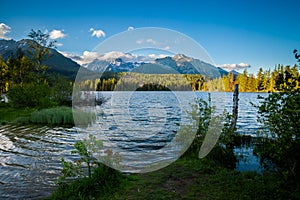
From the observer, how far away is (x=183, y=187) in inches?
240

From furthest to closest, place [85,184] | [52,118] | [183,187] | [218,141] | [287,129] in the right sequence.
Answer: [52,118] → [218,141] → [287,129] → [183,187] → [85,184]

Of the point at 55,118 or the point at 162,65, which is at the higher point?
the point at 162,65

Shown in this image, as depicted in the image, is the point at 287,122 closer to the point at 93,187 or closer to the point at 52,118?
the point at 93,187

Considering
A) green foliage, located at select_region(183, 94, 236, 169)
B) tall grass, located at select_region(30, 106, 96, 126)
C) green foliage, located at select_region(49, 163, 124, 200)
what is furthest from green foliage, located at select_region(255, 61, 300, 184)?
tall grass, located at select_region(30, 106, 96, 126)

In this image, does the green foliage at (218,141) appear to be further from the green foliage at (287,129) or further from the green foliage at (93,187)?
the green foliage at (93,187)

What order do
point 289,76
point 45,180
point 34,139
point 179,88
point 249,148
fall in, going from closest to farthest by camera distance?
point 289,76
point 45,180
point 179,88
point 249,148
point 34,139

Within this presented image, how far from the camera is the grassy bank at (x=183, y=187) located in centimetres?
551

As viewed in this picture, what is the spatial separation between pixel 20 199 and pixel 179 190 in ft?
13.6

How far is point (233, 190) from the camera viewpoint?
5.80 m

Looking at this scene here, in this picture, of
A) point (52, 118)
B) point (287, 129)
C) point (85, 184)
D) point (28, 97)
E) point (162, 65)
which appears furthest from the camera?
point (28, 97)

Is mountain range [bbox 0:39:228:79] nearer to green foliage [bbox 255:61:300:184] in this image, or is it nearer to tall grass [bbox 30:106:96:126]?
green foliage [bbox 255:61:300:184]

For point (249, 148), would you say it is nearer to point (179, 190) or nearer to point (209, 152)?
point (209, 152)

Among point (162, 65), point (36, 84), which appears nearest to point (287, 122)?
point (162, 65)

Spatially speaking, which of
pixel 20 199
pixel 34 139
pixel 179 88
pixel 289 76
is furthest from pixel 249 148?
pixel 34 139
